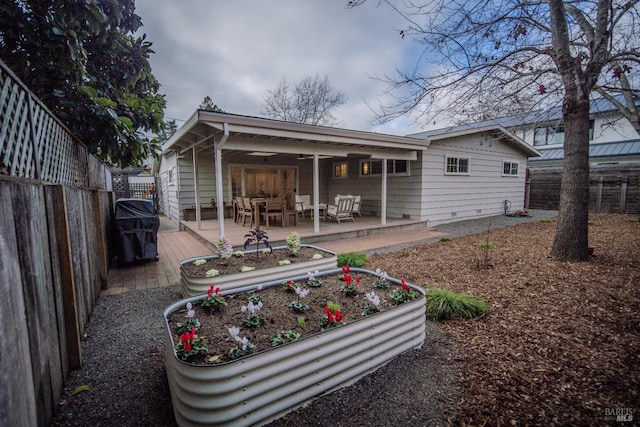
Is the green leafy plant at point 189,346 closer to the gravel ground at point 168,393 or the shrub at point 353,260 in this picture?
the gravel ground at point 168,393

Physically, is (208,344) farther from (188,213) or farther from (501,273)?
(188,213)

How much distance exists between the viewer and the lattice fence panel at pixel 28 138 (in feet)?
4.83

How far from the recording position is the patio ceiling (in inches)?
198

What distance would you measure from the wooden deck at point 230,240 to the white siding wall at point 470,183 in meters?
1.12

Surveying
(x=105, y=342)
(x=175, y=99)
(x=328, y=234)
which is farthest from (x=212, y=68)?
(x=105, y=342)

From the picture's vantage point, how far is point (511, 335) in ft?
8.33

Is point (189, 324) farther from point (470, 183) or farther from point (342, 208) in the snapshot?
point (470, 183)

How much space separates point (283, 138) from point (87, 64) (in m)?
3.30

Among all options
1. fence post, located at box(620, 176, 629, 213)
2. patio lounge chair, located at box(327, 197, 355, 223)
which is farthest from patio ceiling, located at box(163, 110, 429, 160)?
fence post, located at box(620, 176, 629, 213)

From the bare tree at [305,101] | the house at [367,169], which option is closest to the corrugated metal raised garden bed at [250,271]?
the house at [367,169]

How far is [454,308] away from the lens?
299 centimetres

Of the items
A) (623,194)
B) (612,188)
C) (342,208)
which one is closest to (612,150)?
(612,188)

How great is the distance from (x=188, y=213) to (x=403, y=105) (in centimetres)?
733

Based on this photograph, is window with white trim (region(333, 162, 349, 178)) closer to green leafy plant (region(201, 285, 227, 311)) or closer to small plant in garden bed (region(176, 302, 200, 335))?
green leafy plant (region(201, 285, 227, 311))
